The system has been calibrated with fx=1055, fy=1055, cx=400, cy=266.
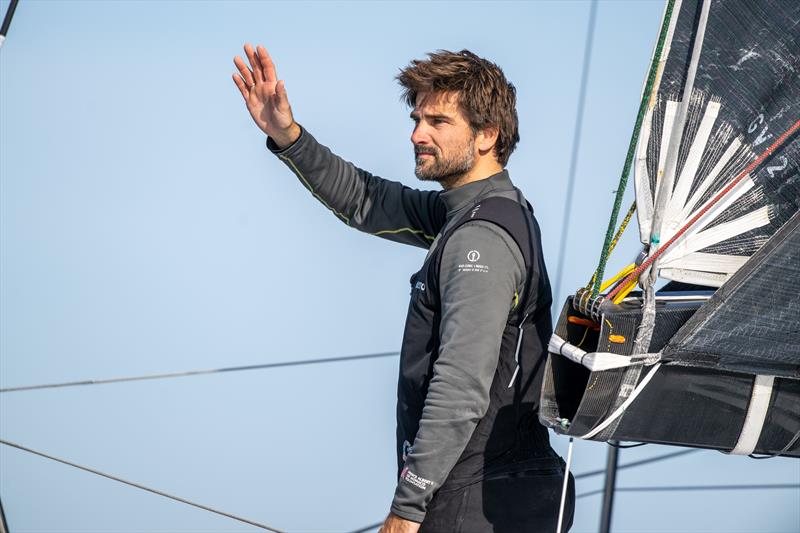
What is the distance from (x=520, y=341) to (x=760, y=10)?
0.47 m

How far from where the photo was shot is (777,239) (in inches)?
44.4

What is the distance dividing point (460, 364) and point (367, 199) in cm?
48

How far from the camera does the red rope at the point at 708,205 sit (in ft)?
3.73

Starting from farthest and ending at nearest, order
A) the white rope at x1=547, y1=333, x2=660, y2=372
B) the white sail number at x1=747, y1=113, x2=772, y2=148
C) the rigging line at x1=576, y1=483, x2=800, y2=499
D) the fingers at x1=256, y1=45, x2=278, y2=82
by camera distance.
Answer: the rigging line at x1=576, y1=483, x2=800, y2=499 → the fingers at x1=256, y1=45, x2=278, y2=82 → the white sail number at x1=747, y1=113, x2=772, y2=148 → the white rope at x1=547, y1=333, x2=660, y2=372

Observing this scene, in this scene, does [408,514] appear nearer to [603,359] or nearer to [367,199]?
[603,359]

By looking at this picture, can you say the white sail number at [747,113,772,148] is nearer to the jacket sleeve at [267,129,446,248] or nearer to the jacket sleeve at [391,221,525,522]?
the jacket sleeve at [391,221,525,522]

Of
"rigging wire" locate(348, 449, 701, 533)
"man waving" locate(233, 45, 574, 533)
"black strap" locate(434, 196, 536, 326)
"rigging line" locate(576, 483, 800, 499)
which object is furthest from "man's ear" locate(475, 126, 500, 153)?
"rigging line" locate(576, 483, 800, 499)

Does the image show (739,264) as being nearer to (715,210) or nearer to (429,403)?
(715,210)

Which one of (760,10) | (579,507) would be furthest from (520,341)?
(579,507)

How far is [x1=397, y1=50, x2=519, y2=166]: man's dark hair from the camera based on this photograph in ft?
4.57

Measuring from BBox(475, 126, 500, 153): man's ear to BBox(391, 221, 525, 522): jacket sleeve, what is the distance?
0.19 meters

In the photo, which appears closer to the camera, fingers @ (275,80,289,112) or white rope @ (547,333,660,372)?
white rope @ (547,333,660,372)

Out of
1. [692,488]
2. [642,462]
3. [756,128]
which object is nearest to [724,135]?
[756,128]

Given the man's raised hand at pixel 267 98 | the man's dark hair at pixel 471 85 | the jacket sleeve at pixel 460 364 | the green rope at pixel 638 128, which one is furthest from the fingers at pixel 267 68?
the green rope at pixel 638 128
